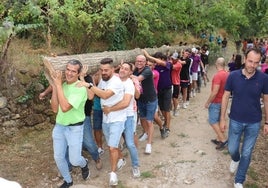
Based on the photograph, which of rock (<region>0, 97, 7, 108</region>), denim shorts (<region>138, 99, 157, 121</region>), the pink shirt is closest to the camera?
denim shorts (<region>138, 99, 157, 121</region>)

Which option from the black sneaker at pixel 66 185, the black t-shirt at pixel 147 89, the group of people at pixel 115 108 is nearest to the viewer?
the group of people at pixel 115 108

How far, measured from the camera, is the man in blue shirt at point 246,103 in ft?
17.3

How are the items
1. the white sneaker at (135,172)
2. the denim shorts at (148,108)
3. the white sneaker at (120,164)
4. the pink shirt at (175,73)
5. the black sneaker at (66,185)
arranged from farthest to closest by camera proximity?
the pink shirt at (175,73) → the denim shorts at (148,108) → the white sneaker at (120,164) → the white sneaker at (135,172) → the black sneaker at (66,185)

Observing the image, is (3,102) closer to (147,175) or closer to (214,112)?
(147,175)

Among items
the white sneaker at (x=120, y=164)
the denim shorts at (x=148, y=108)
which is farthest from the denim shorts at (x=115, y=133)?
the denim shorts at (x=148, y=108)

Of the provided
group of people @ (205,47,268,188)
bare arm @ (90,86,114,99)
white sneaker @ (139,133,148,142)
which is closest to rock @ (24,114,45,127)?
white sneaker @ (139,133,148,142)

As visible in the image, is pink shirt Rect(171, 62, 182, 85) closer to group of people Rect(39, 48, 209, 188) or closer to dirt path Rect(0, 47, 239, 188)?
dirt path Rect(0, 47, 239, 188)

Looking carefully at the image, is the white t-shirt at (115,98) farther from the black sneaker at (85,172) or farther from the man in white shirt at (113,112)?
the black sneaker at (85,172)

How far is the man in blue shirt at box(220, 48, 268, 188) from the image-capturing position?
5281 mm

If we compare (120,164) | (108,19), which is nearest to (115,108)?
(120,164)

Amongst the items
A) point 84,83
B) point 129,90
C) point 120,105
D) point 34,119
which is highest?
point 84,83

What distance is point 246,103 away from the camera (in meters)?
5.39

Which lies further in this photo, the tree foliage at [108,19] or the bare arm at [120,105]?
the tree foliage at [108,19]

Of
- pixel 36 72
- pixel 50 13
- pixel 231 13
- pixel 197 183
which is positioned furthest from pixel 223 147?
pixel 231 13
